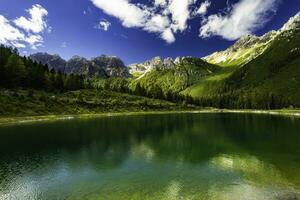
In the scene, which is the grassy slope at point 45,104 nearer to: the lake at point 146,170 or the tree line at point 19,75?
the tree line at point 19,75

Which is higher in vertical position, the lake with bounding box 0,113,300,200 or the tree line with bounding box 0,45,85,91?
the tree line with bounding box 0,45,85,91

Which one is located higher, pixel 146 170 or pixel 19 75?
pixel 19 75

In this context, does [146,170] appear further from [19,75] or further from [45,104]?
[19,75]

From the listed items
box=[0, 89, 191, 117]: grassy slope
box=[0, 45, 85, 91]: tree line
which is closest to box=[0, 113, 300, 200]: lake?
box=[0, 89, 191, 117]: grassy slope

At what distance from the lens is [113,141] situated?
72.4m

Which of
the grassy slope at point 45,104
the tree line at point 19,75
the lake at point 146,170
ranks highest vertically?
the tree line at point 19,75

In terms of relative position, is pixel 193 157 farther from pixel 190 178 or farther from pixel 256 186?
pixel 256 186

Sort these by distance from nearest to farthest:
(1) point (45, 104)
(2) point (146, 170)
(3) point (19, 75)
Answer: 1. (2) point (146, 170)
2. (1) point (45, 104)
3. (3) point (19, 75)

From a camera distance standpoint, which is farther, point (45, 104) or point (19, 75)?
point (19, 75)

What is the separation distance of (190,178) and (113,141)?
1493 inches

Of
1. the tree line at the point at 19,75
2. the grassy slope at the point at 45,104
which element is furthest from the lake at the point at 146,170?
the tree line at the point at 19,75

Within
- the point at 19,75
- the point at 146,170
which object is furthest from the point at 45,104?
the point at 146,170

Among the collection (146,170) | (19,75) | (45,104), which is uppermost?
(19,75)

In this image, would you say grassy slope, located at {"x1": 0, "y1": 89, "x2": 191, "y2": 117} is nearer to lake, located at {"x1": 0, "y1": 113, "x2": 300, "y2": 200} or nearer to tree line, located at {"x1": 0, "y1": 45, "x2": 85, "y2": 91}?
tree line, located at {"x1": 0, "y1": 45, "x2": 85, "y2": 91}
